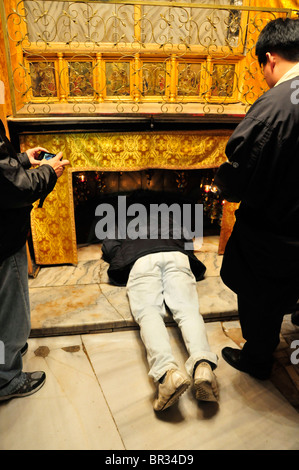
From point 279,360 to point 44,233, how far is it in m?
2.27

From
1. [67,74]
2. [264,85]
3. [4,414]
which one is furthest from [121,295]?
[264,85]

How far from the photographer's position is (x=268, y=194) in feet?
5.46

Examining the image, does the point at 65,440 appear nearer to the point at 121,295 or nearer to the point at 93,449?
the point at 93,449

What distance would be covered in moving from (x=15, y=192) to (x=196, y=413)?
1.53 m

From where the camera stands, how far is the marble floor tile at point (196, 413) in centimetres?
171

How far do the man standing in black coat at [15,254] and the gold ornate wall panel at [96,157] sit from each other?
1.13m

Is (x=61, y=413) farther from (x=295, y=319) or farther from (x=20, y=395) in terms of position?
(x=295, y=319)

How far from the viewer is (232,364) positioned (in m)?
2.19

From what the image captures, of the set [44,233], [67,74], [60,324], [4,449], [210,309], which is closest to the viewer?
[4,449]

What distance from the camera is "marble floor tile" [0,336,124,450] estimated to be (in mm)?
Result: 1695

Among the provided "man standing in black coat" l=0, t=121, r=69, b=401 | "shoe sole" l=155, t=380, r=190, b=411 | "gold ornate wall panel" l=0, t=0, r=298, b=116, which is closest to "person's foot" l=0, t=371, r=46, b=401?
"man standing in black coat" l=0, t=121, r=69, b=401

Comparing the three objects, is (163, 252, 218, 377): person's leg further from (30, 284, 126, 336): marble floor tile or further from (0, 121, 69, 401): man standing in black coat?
(0, 121, 69, 401): man standing in black coat

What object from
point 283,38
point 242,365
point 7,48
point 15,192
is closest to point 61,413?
point 242,365

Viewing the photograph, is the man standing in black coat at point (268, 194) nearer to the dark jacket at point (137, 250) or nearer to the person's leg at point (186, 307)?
the person's leg at point (186, 307)
